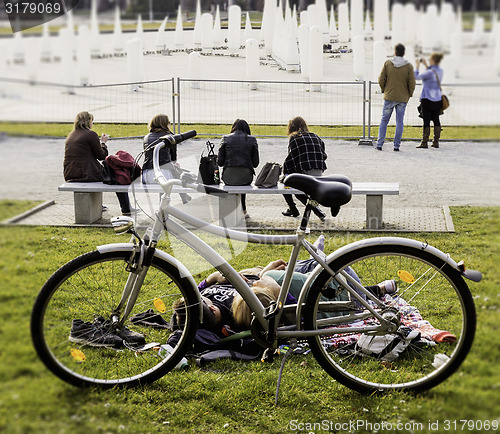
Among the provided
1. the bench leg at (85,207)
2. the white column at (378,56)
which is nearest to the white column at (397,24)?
the white column at (378,56)

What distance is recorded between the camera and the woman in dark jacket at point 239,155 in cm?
704

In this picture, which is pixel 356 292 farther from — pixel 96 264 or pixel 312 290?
pixel 96 264

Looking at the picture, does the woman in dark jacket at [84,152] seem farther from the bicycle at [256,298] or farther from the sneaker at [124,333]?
the bicycle at [256,298]

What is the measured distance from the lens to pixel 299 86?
256 inches

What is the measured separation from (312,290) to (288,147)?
3.85 metres

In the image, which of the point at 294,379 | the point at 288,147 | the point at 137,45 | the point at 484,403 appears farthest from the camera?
the point at 288,147

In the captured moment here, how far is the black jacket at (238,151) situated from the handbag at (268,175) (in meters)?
0.10

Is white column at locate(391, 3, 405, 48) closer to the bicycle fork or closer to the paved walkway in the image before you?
the paved walkway

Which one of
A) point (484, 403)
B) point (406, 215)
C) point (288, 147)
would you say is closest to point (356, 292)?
point (484, 403)

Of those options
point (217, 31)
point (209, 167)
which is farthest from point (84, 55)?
point (209, 167)

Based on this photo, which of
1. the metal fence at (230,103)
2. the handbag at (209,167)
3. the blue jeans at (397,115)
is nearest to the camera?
the handbag at (209,167)

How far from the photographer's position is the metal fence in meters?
6.22

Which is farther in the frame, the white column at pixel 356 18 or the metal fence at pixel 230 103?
the metal fence at pixel 230 103

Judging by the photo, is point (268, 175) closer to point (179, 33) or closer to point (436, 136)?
point (436, 136)
